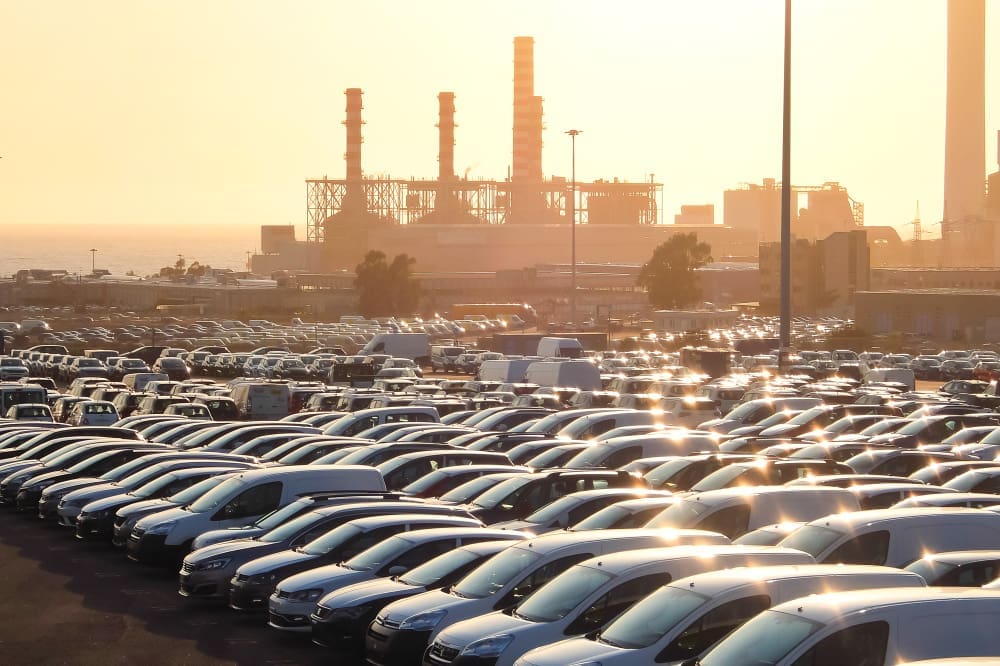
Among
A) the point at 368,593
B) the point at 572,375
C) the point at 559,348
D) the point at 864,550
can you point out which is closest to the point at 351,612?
the point at 368,593

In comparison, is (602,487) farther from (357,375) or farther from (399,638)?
(357,375)

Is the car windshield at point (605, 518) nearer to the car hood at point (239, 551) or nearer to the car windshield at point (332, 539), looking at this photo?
the car windshield at point (332, 539)

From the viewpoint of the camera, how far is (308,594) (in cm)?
1212

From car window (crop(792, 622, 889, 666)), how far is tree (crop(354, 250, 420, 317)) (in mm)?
88506

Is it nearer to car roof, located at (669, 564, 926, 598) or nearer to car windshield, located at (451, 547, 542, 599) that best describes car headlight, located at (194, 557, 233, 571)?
car windshield, located at (451, 547, 542, 599)

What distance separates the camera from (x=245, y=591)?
Answer: 13.0 metres

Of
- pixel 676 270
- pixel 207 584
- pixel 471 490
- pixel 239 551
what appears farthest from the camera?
pixel 676 270

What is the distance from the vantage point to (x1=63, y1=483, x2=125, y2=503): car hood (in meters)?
18.4

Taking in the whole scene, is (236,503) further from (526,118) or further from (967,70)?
(967,70)

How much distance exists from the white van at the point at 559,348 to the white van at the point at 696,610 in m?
38.1

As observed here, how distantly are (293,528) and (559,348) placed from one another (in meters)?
34.2

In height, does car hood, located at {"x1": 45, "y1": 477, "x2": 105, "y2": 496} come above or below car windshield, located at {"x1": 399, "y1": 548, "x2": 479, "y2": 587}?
below

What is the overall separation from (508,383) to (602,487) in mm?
21765

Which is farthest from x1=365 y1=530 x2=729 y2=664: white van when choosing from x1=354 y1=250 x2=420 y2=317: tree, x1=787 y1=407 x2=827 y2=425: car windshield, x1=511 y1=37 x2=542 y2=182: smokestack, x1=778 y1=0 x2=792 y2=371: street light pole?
x1=511 y1=37 x2=542 y2=182: smokestack
